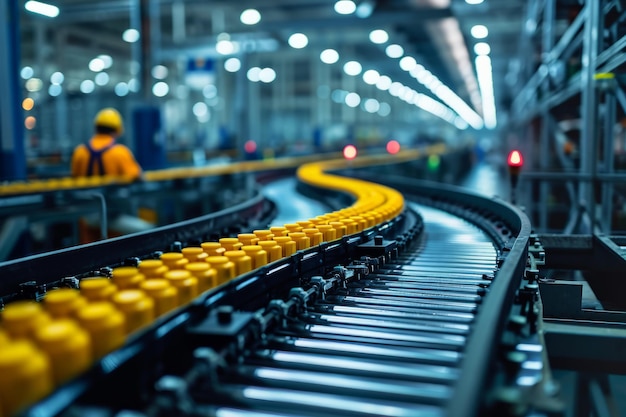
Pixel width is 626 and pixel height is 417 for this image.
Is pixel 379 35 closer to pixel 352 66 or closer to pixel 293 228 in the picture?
pixel 352 66

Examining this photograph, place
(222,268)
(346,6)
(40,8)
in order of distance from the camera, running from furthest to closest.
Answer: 1. (346,6)
2. (40,8)
3. (222,268)

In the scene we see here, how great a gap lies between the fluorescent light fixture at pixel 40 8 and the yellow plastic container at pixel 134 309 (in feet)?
22.7

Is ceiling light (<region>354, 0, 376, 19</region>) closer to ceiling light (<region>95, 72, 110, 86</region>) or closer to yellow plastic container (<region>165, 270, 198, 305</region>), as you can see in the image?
yellow plastic container (<region>165, 270, 198, 305</region>)

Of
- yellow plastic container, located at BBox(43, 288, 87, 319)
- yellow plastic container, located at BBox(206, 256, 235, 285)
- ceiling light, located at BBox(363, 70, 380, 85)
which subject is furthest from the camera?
ceiling light, located at BBox(363, 70, 380, 85)

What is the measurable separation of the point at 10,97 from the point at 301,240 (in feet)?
16.3

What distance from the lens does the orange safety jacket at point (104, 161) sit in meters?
6.42

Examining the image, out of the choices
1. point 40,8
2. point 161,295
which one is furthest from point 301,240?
point 40,8

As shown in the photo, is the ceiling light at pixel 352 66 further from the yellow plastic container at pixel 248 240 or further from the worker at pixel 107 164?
the yellow plastic container at pixel 248 240

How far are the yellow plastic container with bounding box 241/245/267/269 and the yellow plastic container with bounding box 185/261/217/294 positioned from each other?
338 millimetres

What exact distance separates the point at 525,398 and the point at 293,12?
21491 mm

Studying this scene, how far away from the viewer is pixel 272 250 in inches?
104

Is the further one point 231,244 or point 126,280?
point 231,244

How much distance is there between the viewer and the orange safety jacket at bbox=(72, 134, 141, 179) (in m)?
6.42

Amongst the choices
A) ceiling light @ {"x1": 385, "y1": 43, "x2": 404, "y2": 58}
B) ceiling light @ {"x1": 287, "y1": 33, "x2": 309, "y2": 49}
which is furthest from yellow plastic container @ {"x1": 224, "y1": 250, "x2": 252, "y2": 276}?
ceiling light @ {"x1": 385, "y1": 43, "x2": 404, "y2": 58}
